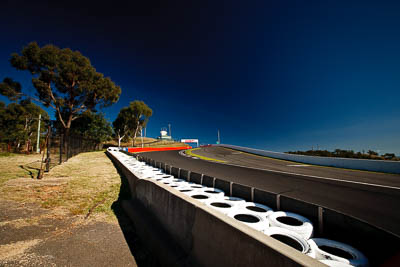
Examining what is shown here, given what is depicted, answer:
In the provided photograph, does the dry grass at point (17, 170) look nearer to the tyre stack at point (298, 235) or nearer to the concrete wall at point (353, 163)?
the tyre stack at point (298, 235)

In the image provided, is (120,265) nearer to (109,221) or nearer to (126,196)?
(109,221)

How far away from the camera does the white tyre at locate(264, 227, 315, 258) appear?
6.34 ft

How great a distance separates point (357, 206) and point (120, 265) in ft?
19.0

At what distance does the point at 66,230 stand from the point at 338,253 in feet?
14.9

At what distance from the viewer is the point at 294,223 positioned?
2.79 metres

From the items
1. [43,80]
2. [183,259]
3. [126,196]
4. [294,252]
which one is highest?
[43,80]

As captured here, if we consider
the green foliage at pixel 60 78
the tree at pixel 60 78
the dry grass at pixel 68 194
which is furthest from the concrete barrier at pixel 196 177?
the green foliage at pixel 60 78

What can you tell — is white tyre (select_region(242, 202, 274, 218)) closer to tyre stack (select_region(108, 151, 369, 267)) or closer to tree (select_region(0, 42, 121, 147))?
tyre stack (select_region(108, 151, 369, 267))

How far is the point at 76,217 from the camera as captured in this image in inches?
138

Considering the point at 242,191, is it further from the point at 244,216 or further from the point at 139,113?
the point at 139,113

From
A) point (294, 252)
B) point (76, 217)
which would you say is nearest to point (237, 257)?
point (294, 252)

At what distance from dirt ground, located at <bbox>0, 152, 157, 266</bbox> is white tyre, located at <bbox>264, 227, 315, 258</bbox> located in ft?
6.04

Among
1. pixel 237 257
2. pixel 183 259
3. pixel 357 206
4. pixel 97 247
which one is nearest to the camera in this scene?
pixel 237 257

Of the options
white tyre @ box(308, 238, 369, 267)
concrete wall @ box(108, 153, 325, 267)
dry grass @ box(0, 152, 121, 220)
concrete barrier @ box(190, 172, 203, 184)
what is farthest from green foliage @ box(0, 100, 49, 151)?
white tyre @ box(308, 238, 369, 267)
